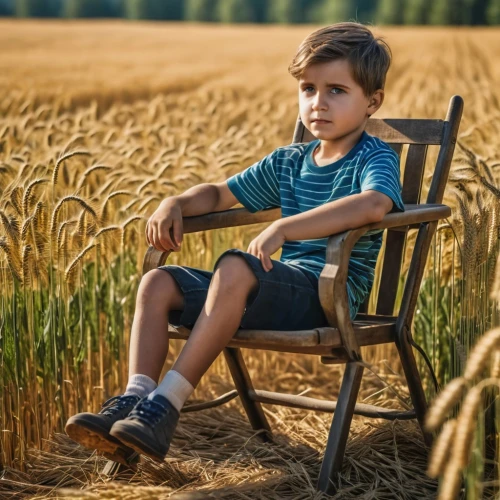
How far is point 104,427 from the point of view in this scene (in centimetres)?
228

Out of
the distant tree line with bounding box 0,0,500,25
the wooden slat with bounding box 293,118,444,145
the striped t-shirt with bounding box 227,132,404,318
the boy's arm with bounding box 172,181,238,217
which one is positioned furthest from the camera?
the distant tree line with bounding box 0,0,500,25

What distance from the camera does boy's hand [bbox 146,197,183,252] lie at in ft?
9.20

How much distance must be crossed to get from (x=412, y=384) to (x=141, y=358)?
2.68 feet

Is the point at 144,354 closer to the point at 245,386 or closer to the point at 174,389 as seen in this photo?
the point at 174,389

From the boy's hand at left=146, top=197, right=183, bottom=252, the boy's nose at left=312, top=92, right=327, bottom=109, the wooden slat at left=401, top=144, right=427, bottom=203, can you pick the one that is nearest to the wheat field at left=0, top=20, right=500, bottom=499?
the wooden slat at left=401, top=144, right=427, bottom=203

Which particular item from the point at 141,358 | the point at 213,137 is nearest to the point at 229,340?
the point at 141,358

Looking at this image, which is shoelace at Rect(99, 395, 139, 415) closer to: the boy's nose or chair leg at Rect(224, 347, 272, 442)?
chair leg at Rect(224, 347, 272, 442)

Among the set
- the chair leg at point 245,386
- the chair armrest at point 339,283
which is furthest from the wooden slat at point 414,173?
the chair leg at point 245,386

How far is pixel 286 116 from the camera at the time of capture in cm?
891

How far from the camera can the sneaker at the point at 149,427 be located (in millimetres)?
2199

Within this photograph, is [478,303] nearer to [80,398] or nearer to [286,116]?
[80,398]

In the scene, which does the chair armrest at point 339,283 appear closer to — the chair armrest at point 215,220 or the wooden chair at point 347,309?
the wooden chair at point 347,309

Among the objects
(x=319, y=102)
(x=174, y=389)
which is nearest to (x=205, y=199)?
(x=319, y=102)

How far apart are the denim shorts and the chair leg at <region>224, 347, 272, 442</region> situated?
1.54 ft
